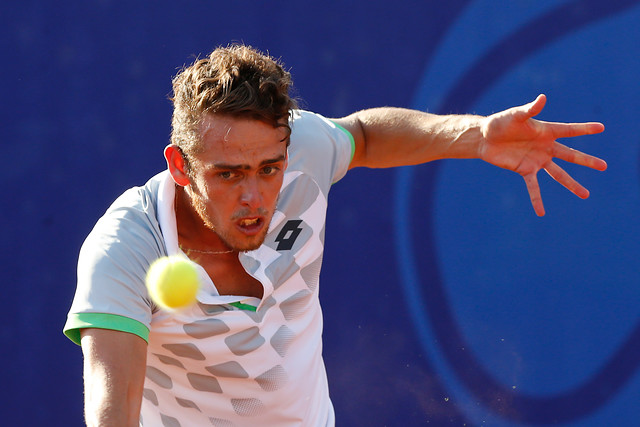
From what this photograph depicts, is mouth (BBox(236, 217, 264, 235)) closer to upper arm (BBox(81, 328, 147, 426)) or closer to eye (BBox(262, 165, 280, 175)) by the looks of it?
eye (BBox(262, 165, 280, 175))

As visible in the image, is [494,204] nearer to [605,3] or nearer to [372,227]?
[372,227]

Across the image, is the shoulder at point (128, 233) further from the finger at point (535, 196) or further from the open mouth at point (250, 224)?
the finger at point (535, 196)

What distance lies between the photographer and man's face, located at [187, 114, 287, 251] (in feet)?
6.23

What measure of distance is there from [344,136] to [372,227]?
0.77 metres

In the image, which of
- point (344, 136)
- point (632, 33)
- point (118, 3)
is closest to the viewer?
point (344, 136)

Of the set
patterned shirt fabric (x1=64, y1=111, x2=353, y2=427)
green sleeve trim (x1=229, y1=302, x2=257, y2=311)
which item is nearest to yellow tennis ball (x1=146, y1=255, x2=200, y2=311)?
patterned shirt fabric (x1=64, y1=111, x2=353, y2=427)

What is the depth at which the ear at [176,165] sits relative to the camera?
200 centimetres

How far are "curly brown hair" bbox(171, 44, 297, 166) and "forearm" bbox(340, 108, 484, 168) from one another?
0.50 m

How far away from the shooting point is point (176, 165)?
79.0 inches

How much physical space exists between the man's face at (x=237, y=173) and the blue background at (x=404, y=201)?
1.15m

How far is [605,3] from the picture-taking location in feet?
9.49

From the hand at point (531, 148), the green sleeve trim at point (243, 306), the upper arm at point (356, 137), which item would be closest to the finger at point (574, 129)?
the hand at point (531, 148)

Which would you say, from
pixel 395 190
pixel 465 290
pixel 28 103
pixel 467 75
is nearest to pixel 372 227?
pixel 395 190

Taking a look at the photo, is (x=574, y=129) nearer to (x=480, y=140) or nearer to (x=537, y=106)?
(x=537, y=106)
